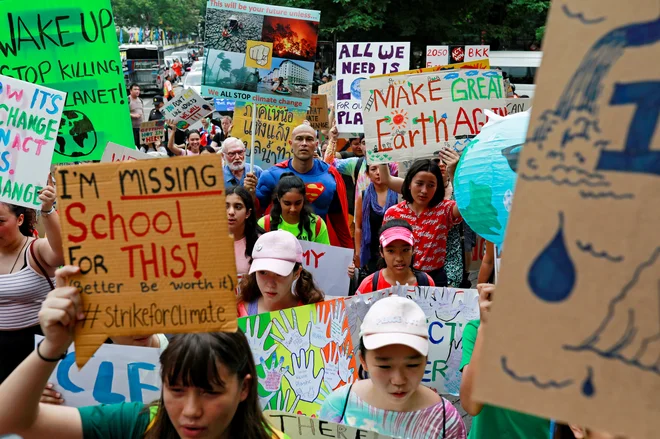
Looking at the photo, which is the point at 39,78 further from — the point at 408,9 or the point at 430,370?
the point at 408,9

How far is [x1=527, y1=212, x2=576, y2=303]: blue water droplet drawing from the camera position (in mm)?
1706

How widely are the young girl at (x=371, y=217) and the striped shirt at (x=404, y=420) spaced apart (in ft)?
13.0

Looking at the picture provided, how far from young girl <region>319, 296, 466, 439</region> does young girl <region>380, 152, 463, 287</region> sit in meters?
2.90

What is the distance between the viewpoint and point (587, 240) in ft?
5.55

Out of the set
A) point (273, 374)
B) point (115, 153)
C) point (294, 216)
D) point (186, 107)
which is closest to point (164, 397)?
point (273, 374)

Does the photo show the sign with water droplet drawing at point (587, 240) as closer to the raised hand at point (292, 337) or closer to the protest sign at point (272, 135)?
the raised hand at point (292, 337)

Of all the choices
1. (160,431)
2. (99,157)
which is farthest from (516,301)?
(99,157)

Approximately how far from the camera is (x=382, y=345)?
3.40 metres

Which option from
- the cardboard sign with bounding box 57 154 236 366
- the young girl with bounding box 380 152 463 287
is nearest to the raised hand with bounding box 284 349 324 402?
the cardboard sign with bounding box 57 154 236 366

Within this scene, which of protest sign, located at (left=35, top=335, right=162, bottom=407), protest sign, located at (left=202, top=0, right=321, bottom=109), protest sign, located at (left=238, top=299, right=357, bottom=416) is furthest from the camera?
protest sign, located at (left=202, top=0, right=321, bottom=109)

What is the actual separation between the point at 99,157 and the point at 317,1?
26.7 meters

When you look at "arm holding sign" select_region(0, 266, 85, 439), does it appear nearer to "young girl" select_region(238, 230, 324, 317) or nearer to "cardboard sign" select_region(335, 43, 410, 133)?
"young girl" select_region(238, 230, 324, 317)

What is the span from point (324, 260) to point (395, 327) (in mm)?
2657

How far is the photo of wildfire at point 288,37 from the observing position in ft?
30.2
